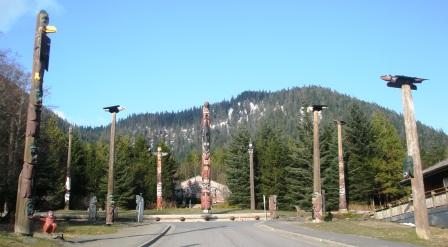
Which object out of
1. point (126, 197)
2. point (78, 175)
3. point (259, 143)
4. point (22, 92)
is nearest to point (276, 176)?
point (259, 143)

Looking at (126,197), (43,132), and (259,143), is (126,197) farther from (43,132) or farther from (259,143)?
(43,132)

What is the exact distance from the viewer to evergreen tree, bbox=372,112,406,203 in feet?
219

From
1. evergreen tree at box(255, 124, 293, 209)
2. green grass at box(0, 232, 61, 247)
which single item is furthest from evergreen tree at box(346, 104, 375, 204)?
green grass at box(0, 232, 61, 247)

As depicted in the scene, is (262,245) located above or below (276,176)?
below

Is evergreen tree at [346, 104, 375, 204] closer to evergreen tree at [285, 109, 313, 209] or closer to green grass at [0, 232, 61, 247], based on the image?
evergreen tree at [285, 109, 313, 209]

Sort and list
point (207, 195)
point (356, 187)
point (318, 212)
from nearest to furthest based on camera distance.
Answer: point (318, 212)
point (207, 195)
point (356, 187)

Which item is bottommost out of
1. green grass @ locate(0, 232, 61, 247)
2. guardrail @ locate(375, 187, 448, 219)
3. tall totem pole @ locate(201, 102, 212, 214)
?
green grass @ locate(0, 232, 61, 247)

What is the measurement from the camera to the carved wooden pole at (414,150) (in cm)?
1988

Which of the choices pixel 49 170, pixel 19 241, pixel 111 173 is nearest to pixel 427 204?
pixel 111 173

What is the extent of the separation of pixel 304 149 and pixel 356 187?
30.2ft

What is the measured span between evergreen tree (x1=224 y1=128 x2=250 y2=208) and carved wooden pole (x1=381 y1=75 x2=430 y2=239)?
190ft

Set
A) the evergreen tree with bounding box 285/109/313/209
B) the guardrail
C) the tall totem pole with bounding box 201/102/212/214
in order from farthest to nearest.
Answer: the evergreen tree with bounding box 285/109/313/209 → the tall totem pole with bounding box 201/102/212/214 → the guardrail

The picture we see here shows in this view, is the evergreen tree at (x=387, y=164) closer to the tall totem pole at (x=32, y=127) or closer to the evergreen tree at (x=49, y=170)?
the evergreen tree at (x=49, y=170)

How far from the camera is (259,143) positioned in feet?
285
